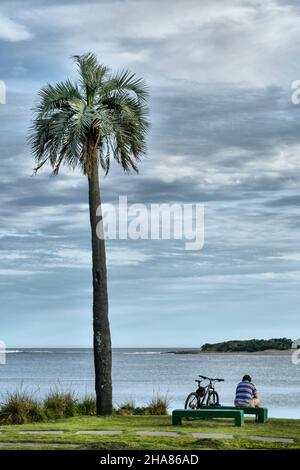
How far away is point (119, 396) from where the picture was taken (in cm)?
4888

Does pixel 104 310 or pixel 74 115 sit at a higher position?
pixel 74 115

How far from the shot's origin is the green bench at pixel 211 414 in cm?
1995

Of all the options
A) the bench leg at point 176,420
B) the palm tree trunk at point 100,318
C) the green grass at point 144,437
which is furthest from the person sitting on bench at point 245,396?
the palm tree trunk at point 100,318

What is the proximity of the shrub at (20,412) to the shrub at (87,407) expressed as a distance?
2264 millimetres

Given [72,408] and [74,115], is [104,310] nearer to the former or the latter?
[72,408]

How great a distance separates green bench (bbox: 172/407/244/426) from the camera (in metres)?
20.0

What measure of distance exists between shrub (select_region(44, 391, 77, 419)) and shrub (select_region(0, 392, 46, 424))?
413 millimetres

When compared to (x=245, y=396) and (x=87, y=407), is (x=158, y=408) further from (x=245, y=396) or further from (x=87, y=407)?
Result: (x=245, y=396)

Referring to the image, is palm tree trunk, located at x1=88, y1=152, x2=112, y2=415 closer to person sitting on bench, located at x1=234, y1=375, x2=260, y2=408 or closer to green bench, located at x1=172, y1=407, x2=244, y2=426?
person sitting on bench, located at x1=234, y1=375, x2=260, y2=408

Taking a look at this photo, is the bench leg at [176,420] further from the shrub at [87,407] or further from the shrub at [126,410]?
the shrub at [126,410]

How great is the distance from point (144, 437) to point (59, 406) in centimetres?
709

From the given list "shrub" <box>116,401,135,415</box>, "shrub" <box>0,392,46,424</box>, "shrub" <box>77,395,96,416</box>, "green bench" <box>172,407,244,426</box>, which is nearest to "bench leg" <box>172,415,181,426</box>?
"green bench" <box>172,407,244,426</box>

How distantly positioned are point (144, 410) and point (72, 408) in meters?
2.47
